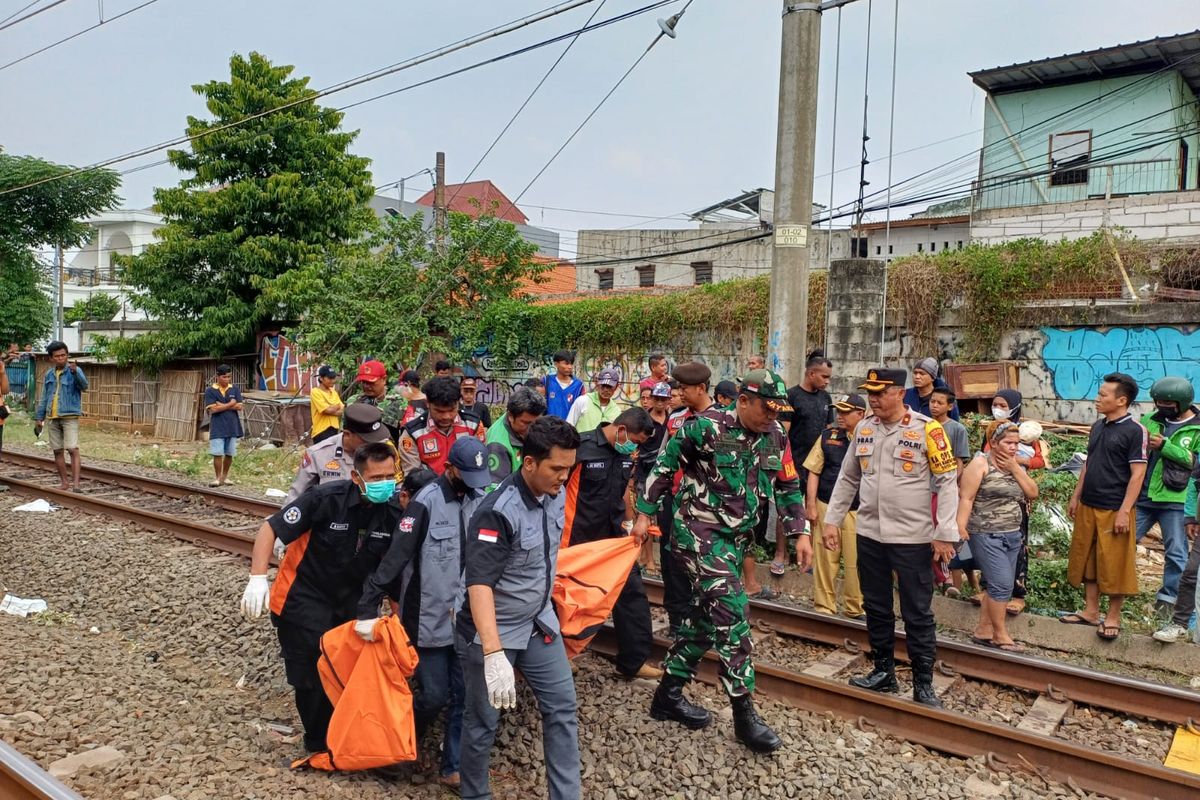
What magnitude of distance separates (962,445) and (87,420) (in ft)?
84.0

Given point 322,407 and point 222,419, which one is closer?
point 322,407

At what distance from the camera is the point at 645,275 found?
112ft

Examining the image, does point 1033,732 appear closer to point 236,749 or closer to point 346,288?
point 236,749

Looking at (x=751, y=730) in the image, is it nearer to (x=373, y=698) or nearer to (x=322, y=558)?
(x=373, y=698)

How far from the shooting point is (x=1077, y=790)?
170 inches

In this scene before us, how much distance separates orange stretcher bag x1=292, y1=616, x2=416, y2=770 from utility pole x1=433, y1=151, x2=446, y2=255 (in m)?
14.6

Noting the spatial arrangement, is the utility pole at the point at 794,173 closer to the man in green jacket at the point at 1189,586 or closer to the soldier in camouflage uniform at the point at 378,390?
the man in green jacket at the point at 1189,586

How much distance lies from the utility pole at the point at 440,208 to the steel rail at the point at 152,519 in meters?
8.65

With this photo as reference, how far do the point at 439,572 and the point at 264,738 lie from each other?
1.51 metres

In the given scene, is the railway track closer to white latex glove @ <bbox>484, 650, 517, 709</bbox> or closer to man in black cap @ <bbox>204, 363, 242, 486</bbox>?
white latex glove @ <bbox>484, 650, 517, 709</bbox>

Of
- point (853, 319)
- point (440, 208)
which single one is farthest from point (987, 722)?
point (440, 208)

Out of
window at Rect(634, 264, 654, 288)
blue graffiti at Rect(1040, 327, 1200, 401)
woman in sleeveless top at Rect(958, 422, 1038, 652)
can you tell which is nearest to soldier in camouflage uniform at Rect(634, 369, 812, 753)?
woman in sleeveless top at Rect(958, 422, 1038, 652)

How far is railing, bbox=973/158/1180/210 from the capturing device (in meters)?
19.5

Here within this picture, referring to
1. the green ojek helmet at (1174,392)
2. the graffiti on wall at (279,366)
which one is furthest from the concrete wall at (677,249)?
the green ojek helmet at (1174,392)
